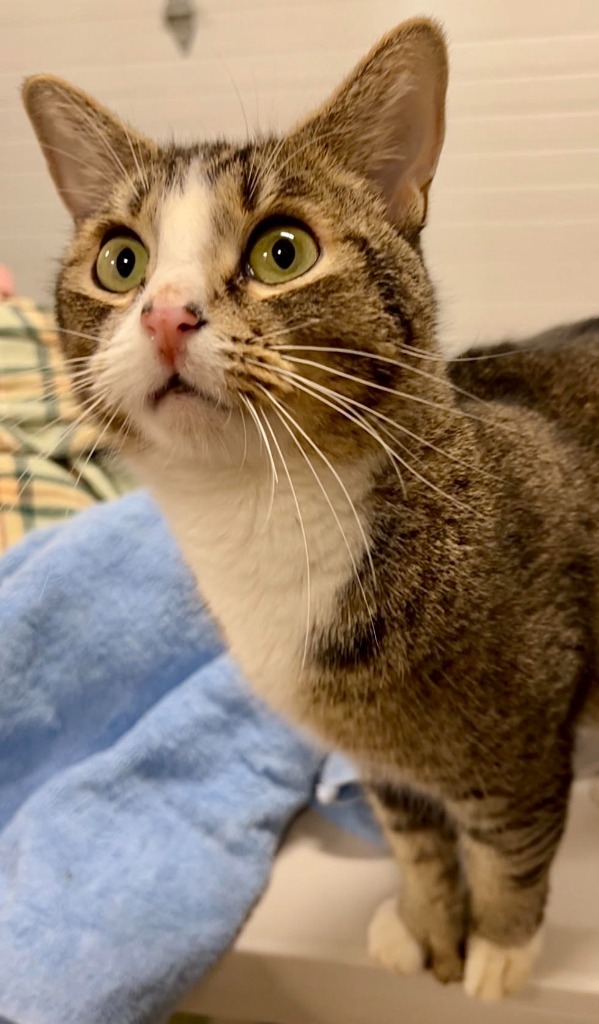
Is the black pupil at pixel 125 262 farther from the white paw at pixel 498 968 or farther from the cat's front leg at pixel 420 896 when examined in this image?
the white paw at pixel 498 968

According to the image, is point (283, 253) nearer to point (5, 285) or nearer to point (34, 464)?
point (34, 464)

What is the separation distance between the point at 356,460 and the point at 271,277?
0.13 meters

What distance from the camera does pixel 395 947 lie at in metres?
0.69

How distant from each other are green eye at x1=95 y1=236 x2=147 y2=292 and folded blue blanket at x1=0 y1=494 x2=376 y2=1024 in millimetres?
382

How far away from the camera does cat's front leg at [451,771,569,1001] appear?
0.63m

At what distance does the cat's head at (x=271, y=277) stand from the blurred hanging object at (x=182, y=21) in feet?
2.87

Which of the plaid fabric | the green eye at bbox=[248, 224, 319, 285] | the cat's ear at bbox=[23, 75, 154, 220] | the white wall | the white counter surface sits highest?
the white wall

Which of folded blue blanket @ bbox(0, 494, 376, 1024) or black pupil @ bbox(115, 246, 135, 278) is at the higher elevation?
black pupil @ bbox(115, 246, 135, 278)

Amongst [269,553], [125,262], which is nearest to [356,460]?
[269,553]

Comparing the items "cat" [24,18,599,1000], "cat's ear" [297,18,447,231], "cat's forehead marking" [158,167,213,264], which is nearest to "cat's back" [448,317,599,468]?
"cat" [24,18,599,1000]

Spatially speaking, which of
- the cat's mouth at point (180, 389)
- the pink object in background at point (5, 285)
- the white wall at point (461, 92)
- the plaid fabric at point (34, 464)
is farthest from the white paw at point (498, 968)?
the pink object in background at point (5, 285)

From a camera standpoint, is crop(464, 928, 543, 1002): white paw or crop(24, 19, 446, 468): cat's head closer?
crop(24, 19, 446, 468): cat's head

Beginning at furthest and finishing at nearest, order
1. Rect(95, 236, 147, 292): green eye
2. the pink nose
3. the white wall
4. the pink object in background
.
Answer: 1. the pink object in background
2. the white wall
3. Rect(95, 236, 147, 292): green eye
4. the pink nose

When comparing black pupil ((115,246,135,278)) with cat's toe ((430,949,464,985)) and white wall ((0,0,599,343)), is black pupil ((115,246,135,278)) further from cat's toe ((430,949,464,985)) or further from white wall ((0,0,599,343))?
white wall ((0,0,599,343))
